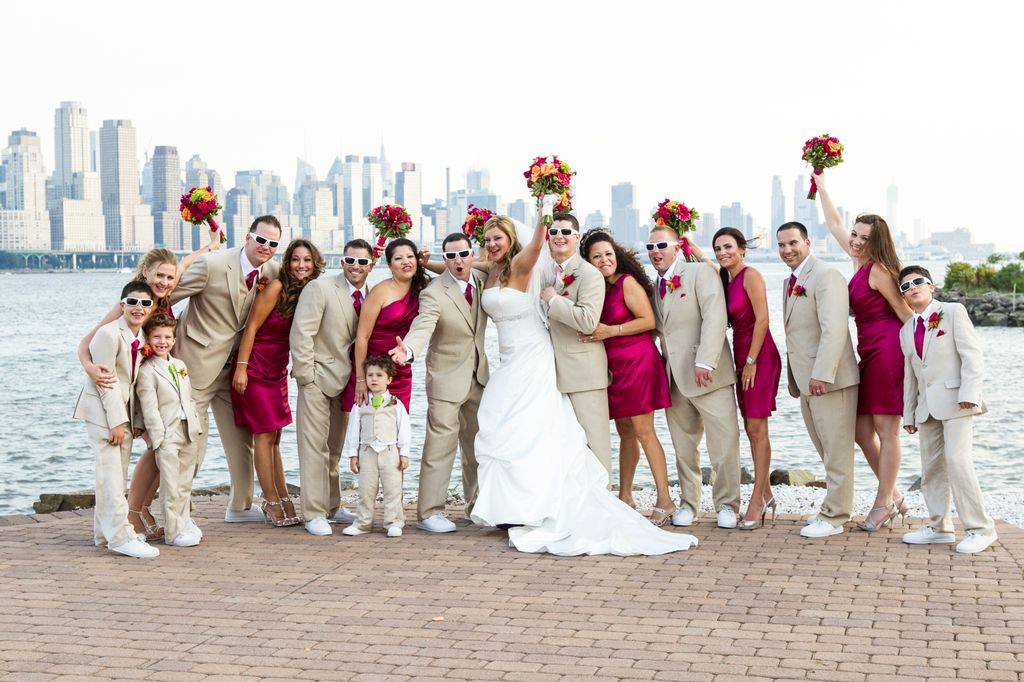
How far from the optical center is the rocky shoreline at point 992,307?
164 ft

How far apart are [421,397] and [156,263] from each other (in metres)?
19.3

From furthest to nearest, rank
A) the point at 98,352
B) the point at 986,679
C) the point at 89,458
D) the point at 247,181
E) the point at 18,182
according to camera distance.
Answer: the point at 18,182 → the point at 247,181 → the point at 89,458 → the point at 98,352 → the point at 986,679

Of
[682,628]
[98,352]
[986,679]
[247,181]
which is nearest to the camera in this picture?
[986,679]

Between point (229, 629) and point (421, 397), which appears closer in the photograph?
point (229, 629)

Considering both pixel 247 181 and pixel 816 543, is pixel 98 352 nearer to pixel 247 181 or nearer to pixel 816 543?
pixel 816 543

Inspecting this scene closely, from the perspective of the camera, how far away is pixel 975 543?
7691 millimetres

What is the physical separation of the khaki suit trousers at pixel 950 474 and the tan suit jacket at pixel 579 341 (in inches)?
92.3

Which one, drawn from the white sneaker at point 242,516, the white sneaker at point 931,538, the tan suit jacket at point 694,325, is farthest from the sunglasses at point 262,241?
the white sneaker at point 931,538

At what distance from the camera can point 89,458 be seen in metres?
20.0

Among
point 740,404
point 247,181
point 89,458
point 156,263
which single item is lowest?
point 89,458

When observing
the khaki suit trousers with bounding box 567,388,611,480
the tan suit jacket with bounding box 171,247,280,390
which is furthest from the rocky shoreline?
the tan suit jacket with bounding box 171,247,280,390

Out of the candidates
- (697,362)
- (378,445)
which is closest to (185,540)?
(378,445)

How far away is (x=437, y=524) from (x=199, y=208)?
3073 millimetres

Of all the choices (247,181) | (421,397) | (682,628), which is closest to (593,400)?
(682,628)
